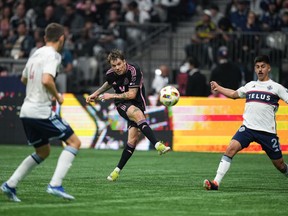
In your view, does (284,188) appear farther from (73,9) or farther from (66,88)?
(73,9)

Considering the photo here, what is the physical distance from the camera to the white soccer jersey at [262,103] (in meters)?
13.7

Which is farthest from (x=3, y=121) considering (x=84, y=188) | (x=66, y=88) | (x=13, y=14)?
(x=84, y=188)

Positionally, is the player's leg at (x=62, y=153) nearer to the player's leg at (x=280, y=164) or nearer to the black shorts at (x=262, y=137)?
the black shorts at (x=262, y=137)

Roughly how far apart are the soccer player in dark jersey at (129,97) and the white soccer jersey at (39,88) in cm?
345

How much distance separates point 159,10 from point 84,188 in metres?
16.6

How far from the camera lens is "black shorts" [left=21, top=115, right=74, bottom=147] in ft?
37.7

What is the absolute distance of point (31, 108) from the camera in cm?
1145

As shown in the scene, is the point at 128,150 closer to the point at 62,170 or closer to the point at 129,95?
the point at 129,95

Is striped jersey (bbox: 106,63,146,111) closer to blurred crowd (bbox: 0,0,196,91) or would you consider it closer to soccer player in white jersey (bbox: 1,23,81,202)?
soccer player in white jersey (bbox: 1,23,81,202)

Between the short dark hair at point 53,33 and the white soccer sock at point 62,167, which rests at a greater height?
the short dark hair at point 53,33

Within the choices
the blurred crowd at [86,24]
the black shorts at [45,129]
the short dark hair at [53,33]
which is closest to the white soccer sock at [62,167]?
the black shorts at [45,129]

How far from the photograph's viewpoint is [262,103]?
13.7m

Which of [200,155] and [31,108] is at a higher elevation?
[31,108]

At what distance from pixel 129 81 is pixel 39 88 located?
3912mm
